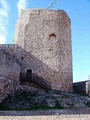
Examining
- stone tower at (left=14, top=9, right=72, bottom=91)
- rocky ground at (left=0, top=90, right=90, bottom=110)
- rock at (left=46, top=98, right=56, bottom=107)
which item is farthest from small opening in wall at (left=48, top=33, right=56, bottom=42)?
rock at (left=46, top=98, right=56, bottom=107)

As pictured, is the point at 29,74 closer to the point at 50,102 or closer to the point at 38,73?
the point at 38,73

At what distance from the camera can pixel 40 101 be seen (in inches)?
737

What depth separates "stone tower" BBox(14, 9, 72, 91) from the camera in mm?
25109

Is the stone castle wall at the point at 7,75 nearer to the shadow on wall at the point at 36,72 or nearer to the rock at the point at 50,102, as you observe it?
the shadow on wall at the point at 36,72

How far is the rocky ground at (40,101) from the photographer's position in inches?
696

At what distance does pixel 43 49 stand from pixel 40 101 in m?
7.99

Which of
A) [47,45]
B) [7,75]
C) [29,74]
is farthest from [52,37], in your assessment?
[7,75]

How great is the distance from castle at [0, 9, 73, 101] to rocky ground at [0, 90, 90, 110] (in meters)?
3.94

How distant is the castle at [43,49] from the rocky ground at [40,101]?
3.94m

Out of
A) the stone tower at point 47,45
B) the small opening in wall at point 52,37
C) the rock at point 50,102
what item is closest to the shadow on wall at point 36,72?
the stone tower at point 47,45

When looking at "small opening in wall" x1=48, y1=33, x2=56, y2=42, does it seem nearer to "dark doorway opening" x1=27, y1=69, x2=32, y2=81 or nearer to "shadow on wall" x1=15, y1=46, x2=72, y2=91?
"shadow on wall" x1=15, y1=46, x2=72, y2=91

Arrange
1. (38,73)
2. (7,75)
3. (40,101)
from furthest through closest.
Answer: (38,73), (7,75), (40,101)

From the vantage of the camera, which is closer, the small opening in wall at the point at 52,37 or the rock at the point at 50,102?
the rock at the point at 50,102

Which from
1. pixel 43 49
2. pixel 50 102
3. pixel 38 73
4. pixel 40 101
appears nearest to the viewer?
pixel 50 102
